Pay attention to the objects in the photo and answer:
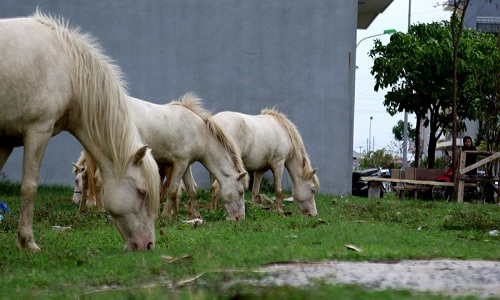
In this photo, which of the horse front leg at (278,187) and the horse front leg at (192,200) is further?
the horse front leg at (278,187)

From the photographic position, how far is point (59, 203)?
16000mm

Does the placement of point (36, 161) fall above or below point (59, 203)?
above

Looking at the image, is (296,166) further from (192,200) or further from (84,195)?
(84,195)

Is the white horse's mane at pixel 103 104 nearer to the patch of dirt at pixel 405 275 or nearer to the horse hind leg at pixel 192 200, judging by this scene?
the patch of dirt at pixel 405 275

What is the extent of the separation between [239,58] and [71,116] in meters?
16.1

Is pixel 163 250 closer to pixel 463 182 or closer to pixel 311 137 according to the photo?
pixel 463 182

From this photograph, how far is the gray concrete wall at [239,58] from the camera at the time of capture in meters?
23.5

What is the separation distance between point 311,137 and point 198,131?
37.7 ft

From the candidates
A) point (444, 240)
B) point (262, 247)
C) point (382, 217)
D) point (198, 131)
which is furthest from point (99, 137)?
point (382, 217)

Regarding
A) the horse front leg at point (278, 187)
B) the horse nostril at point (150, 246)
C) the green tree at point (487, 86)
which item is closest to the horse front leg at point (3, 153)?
the horse nostril at point (150, 246)

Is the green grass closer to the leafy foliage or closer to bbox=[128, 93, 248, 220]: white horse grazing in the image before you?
bbox=[128, 93, 248, 220]: white horse grazing

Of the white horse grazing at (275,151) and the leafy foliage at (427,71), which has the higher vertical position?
the leafy foliage at (427,71)

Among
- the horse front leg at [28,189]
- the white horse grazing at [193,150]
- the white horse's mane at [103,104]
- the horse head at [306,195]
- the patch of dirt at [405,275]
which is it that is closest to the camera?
the patch of dirt at [405,275]

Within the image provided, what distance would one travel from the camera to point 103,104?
8297 millimetres
